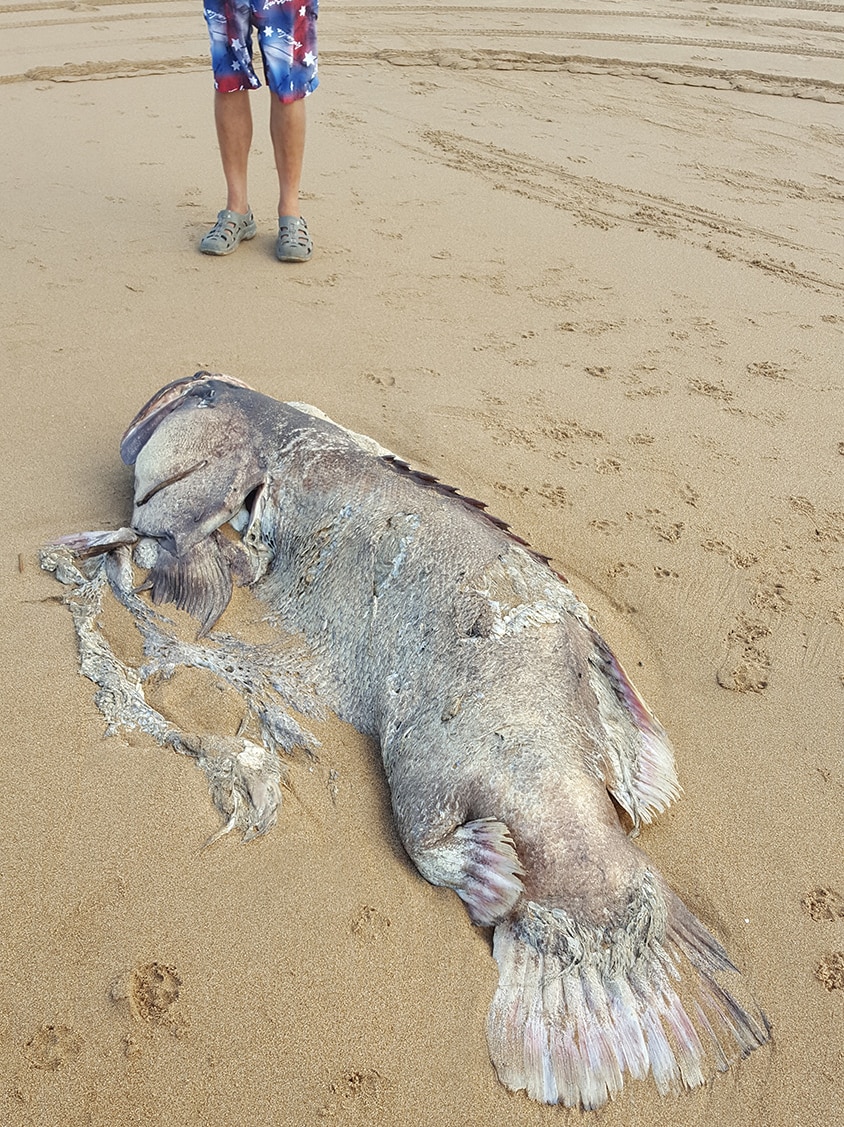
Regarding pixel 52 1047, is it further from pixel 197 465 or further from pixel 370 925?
pixel 197 465

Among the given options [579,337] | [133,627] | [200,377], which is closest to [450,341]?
[579,337]

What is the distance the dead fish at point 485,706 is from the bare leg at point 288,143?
2.47 metres

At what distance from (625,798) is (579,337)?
2.98 m

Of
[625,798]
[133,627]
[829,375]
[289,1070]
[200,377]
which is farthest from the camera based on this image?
[829,375]

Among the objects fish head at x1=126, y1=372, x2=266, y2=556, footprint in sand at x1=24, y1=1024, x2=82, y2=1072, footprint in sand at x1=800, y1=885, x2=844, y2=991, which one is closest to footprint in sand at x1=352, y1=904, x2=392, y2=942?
footprint in sand at x1=24, y1=1024, x2=82, y2=1072

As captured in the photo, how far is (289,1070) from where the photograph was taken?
1.80 meters

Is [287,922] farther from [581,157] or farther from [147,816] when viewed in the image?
[581,157]

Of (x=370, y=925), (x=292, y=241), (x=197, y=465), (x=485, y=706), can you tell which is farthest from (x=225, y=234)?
(x=370, y=925)

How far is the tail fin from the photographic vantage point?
5.97ft

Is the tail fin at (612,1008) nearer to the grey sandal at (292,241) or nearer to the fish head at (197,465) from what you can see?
the fish head at (197,465)

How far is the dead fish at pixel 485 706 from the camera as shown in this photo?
1873 mm

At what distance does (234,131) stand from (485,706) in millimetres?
4021

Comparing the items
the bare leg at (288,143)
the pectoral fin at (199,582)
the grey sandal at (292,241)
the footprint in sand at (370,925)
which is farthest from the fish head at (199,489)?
the bare leg at (288,143)

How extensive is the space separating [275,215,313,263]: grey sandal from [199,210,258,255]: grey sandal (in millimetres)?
247
